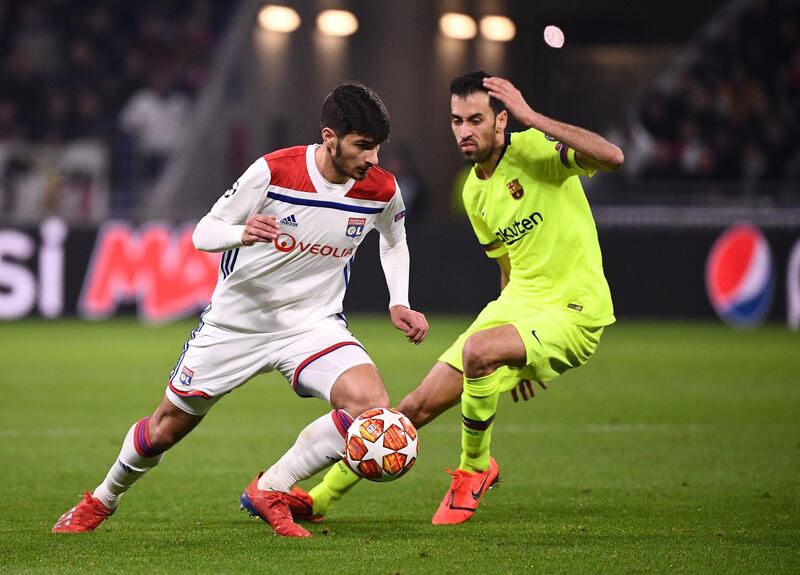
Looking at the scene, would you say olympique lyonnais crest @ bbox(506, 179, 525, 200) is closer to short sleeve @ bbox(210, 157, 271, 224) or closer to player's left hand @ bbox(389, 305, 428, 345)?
player's left hand @ bbox(389, 305, 428, 345)

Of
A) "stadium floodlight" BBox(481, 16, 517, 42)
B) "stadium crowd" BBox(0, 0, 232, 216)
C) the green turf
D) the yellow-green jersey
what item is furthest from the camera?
"stadium crowd" BBox(0, 0, 232, 216)

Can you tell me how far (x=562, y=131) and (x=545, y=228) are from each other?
644 millimetres

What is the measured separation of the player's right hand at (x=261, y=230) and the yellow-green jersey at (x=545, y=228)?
159cm

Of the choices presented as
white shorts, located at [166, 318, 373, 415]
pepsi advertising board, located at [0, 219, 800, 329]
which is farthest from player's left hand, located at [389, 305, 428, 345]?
pepsi advertising board, located at [0, 219, 800, 329]

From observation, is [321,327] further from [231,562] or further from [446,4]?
[446,4]

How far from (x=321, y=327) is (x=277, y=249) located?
1.28 feet

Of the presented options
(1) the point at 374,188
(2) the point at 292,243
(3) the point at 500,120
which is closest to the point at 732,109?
(3) the point at 500,120

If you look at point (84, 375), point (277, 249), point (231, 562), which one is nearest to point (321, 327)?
point (277, 249)

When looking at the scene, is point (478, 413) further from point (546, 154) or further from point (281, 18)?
point (281, 18)

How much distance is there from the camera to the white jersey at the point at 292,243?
5578 millimetres

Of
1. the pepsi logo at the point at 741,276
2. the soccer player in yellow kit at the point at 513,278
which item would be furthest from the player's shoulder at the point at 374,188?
the pepsi logo at the point at 741,276

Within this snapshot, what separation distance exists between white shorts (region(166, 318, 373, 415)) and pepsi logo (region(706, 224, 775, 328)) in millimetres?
11655

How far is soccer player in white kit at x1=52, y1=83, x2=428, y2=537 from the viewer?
5512 millimetres

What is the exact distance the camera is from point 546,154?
6.29m
